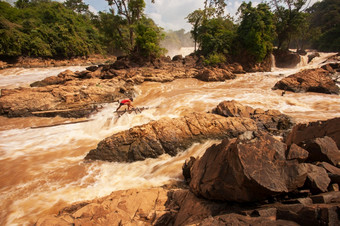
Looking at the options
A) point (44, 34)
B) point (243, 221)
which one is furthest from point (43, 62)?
point (243, 221)

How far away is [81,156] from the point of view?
5789mm

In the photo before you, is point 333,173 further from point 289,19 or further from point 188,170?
point 289,19

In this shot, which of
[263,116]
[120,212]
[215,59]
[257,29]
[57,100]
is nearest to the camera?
[120,212]

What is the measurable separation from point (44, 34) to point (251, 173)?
104ft

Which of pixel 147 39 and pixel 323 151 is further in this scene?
pixel 147 39

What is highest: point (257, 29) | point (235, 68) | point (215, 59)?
point (257, 29)

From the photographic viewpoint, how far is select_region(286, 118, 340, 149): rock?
11.7ft

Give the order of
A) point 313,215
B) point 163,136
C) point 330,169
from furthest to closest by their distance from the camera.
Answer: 1. point 163,136
2. point 330,169
3. point 313,215

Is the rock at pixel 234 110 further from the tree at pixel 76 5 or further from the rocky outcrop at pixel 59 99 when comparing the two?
the tree at pixel 76 5

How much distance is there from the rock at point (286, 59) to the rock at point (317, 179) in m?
26.3

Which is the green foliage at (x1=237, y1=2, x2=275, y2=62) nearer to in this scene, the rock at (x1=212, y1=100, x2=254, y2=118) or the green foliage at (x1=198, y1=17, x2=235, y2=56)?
the green foliage at (x1=198, y1=17, x2=235, y2=56)

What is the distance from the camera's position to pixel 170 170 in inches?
188

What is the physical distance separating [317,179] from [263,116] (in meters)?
4.92

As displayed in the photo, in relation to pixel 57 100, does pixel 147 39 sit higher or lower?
higher
